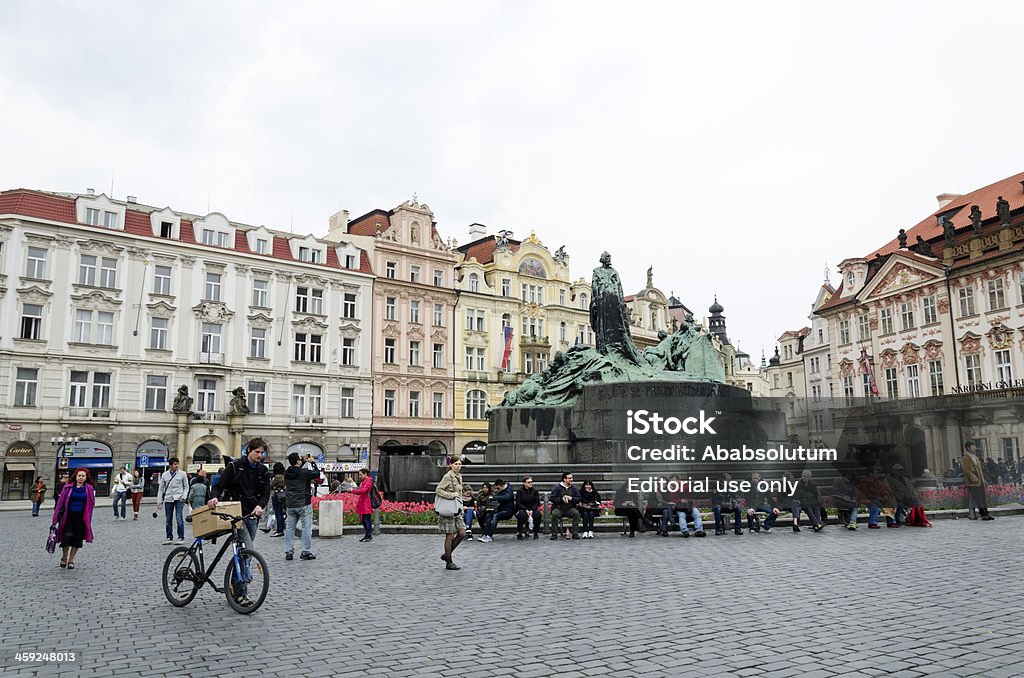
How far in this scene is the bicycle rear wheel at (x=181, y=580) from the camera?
321 inches

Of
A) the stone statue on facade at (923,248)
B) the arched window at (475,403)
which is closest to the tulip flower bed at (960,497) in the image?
the stone statue on facade at (923,248)

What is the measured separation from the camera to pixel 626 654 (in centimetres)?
616

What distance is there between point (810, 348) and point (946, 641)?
5423 centimetres

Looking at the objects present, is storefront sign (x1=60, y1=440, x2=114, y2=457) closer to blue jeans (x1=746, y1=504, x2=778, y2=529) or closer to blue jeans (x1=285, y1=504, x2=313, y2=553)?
blue jeans (x1=285, y1=504, x2=313, y2=553)

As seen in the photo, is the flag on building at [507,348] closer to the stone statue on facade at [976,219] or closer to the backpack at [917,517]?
the stone statue on facade at [976,219]

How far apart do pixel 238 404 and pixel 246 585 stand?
119 feet

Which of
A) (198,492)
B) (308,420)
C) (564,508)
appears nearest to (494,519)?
(564,508)

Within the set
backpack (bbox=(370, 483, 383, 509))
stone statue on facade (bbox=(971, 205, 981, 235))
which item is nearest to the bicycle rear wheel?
backpack (bbox=(370, 483, 383, 509))

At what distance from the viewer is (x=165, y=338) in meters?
42.0

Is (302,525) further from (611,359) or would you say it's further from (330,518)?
(611,359)

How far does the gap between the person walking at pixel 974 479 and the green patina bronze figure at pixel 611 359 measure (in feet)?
19.2

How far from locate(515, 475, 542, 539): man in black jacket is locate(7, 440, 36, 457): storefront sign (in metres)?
30.6

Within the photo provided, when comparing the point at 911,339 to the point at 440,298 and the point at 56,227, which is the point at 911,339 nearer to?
the point at 440,298

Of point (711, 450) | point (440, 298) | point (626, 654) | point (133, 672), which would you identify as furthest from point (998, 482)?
point (440, 298)
